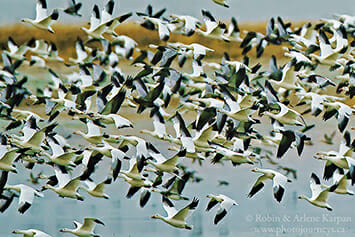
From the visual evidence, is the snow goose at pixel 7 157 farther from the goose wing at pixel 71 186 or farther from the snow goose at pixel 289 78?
the snow goose at pixel 289 78

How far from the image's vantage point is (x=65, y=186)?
4.37m

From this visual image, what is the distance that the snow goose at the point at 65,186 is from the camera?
4.34 m

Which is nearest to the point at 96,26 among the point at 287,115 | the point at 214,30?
the point at 214,30

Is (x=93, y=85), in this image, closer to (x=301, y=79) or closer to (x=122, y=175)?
(x=122, y=175)

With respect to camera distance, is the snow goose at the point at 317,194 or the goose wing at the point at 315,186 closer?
the snow goose at the point at 317,194

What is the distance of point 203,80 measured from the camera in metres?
4.71

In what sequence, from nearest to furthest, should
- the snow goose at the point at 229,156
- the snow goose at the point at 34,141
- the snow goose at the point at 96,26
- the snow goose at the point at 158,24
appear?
1. the snow goose at the point at 229,156
2. the snow goose at the point at 34,141
3. the snow goose at the point at 158,24
4. the snow goose at the point at 96,26

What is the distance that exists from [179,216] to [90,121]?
Answer: 889mm

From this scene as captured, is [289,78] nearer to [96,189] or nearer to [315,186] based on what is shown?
[315,186]

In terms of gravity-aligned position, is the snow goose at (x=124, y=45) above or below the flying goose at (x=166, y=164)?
above

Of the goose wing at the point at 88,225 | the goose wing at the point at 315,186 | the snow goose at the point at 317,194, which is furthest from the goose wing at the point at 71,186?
the goose wing at the point at 315,186

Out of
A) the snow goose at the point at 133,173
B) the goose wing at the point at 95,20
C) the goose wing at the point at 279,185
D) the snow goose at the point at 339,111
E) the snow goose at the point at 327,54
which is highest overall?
the goose wing at the point at 95,20

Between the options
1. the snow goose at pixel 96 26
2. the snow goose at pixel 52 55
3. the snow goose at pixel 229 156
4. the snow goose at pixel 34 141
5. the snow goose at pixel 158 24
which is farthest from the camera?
the snow goose at pixel 52 55

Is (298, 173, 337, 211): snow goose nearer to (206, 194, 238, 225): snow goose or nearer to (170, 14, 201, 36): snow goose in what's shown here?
(206, 194, 238, 225): snow goose
